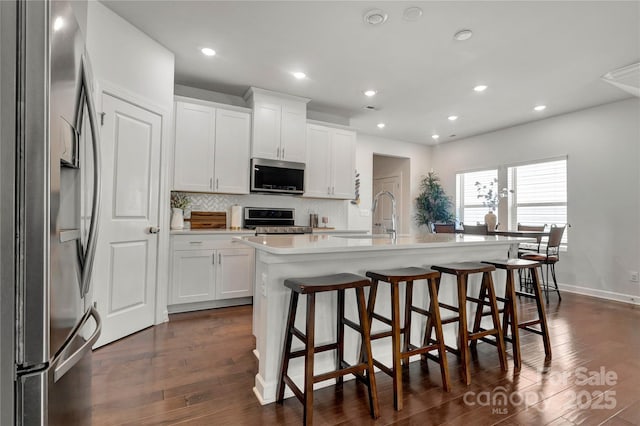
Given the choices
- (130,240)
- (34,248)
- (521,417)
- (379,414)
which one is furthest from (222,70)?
(521,417)

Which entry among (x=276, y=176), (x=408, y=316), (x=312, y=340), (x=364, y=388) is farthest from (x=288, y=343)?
(x=276, y=176)

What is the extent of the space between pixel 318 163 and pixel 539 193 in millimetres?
3743

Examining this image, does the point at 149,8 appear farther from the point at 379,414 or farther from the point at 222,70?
the point at 379,414

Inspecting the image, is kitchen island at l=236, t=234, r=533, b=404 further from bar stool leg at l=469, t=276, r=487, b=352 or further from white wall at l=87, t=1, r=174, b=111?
white wall at l=87, t=1, r=174, b=111

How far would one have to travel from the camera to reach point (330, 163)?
4.81 m

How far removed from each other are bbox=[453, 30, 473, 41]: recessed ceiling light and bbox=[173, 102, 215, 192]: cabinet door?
9.06 ft

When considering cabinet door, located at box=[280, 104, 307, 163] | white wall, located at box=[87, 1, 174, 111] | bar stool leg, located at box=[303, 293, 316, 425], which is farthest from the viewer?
cabinet door, located at box=[280, 104, 307, 163]

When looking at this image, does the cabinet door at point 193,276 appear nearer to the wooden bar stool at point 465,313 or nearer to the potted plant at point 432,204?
the wooden bar stool at point 465,313

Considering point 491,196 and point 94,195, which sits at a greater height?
point 491,196

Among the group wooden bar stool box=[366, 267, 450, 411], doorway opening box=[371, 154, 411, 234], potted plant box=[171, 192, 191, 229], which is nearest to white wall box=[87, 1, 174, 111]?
potted plant box=[171, 192, 191, 229]

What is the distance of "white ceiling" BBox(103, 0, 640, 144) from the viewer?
2.55 metres

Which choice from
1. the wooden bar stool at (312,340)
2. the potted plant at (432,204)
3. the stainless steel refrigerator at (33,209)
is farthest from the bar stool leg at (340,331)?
the potted plant at (432,204)

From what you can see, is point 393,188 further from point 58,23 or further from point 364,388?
point 58,23

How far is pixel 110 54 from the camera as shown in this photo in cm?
263
